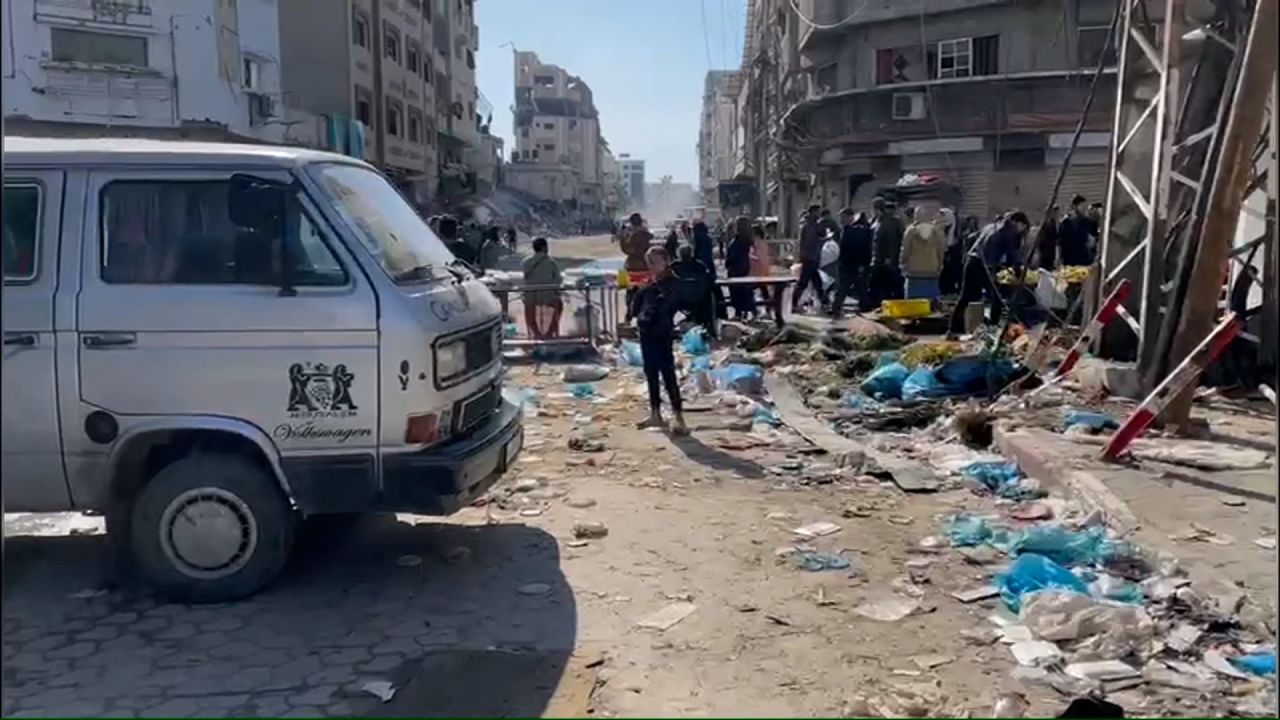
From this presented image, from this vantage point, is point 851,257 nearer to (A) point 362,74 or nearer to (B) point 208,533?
(B) point 208,533

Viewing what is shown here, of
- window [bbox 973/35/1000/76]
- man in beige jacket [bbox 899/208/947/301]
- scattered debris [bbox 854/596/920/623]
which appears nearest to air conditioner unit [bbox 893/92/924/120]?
window [bbox 973/35/1000/76]

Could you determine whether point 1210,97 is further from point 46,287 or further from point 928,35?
point 928,35

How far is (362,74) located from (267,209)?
135ft

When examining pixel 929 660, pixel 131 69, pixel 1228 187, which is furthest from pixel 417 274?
pixel 131 69

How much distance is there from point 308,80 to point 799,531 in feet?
131

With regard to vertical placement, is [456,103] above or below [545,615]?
above

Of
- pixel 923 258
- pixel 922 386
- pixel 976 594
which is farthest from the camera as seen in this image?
pixel 923 258

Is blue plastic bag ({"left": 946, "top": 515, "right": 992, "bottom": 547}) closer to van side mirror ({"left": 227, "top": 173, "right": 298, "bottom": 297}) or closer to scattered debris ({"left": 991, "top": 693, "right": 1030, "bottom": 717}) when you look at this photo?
scattered debris ({"left": 991, "top": 693, "right": 1030, "bottom": 717})

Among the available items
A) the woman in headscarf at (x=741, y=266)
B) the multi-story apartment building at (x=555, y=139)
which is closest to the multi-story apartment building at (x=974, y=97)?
the woman in headscarf at (x=741, y=266)

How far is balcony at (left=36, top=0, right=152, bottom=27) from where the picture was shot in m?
27.7

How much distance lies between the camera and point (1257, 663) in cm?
443

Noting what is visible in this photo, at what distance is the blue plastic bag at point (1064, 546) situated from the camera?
5.74 meters

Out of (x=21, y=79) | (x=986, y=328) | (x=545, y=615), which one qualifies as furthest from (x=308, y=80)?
(x=545, y=615)

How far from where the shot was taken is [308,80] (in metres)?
42.1
